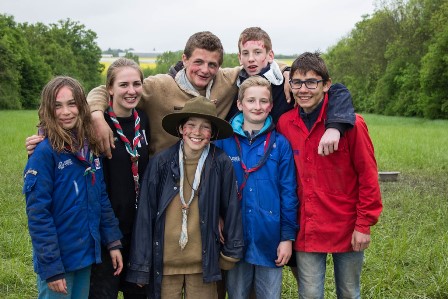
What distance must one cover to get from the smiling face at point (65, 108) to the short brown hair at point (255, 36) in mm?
1598

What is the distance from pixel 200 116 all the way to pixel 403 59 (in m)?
44.7

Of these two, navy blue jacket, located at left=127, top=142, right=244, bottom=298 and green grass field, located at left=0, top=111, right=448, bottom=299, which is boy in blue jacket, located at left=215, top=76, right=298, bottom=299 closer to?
navy blue jacket, located at left=127, top=142, right=244, bottom=298

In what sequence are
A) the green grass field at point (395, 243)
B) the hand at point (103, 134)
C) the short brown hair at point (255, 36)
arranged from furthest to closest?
the green grass field at point (395, 243) → the short brown hair at point (255, 36) → the hand at point (103, 134)

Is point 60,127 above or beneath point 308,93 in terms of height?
beneath

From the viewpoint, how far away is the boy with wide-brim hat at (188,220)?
3.18 m

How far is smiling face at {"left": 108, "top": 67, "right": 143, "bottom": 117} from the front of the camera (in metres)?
3.35

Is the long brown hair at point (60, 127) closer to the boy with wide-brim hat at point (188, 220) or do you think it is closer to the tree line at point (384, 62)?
the boy with wide-brim hat at point (188, 220)

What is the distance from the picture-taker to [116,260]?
10.7 ft

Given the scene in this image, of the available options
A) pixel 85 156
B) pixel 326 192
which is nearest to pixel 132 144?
pixel 85 156

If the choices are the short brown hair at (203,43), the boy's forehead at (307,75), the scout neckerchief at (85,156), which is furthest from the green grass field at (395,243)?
the short brown hair at (203,43)

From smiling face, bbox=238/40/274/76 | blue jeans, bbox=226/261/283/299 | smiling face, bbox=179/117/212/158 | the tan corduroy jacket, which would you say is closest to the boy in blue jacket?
blue jeans, bbox=226/261/283/299

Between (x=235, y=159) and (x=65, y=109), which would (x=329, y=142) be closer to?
(x=235, y=159)

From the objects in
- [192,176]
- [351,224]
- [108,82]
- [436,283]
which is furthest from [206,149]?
[436,283]

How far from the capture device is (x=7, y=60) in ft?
139
